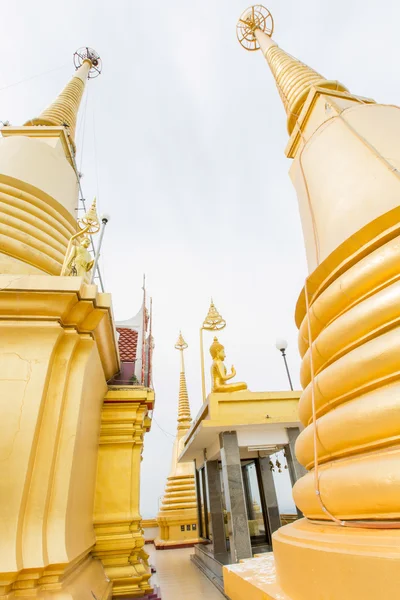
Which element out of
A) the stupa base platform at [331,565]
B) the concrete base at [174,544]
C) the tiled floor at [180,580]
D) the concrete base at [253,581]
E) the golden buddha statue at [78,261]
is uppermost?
the golden buddha statue at [78,261]

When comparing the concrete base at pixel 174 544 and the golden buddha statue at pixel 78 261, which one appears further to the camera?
the concrete base at pixel 174 544

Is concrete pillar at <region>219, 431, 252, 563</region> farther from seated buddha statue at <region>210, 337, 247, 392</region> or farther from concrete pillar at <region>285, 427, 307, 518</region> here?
concrete pillar at <region>285, 427, 307, 518</region>

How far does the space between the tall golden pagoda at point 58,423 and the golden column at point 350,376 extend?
5.23ft

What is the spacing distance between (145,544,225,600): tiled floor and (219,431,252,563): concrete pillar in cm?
74

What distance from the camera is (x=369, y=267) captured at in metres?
2.04

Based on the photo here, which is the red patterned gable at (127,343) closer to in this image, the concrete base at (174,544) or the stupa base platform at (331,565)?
the stupa base platform at (331,565)

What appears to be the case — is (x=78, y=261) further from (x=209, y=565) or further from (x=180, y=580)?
(x=209, y=565)

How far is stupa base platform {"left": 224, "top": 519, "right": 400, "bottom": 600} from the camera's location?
1239 millimetres

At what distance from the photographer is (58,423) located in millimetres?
2803

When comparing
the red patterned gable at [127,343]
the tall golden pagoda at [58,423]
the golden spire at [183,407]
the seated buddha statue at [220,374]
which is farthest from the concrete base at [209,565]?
the golden spire at [183,407]

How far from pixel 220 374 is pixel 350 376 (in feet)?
21.2

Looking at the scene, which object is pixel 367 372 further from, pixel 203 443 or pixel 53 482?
pixel 203 443

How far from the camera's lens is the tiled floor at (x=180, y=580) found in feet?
19.5

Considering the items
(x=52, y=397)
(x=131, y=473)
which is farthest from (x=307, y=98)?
(x=131, y=473)
